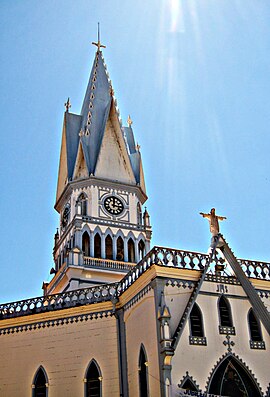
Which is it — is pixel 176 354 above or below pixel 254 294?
below

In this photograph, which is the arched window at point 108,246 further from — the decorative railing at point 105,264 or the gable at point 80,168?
the gable at point 80,168

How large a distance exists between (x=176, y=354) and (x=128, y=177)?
74.7 feet

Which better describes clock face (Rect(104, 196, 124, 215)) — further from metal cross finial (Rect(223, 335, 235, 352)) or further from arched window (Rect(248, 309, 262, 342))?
metal cross finial (Rect(223, 335, 235, 352))

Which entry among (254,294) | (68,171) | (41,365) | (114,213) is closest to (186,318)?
(254,294)

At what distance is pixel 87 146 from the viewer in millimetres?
40281

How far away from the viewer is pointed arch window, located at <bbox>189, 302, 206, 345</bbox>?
18.2 metres

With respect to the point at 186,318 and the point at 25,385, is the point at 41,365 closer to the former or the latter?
the point at 25,385

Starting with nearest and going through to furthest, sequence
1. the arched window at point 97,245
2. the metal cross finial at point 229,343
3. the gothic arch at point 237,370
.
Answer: the gothic arch at point 237,370, the metal cross finial at point 229,343, the arched window at point 97,245

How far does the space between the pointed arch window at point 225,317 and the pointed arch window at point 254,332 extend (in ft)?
2.75

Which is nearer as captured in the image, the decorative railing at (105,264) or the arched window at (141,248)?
the decorative railing at (105,264)

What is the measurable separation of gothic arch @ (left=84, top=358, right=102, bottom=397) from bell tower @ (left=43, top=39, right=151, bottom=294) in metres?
14.3

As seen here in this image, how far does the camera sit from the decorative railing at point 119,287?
19.3 m

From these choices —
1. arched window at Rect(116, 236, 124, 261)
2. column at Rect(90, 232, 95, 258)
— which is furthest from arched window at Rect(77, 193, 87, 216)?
arched window at Rect(116, 236, 124, 261)

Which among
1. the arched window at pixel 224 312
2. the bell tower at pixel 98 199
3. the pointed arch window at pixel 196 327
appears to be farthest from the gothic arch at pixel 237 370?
the bell tower at pixel 98 199
